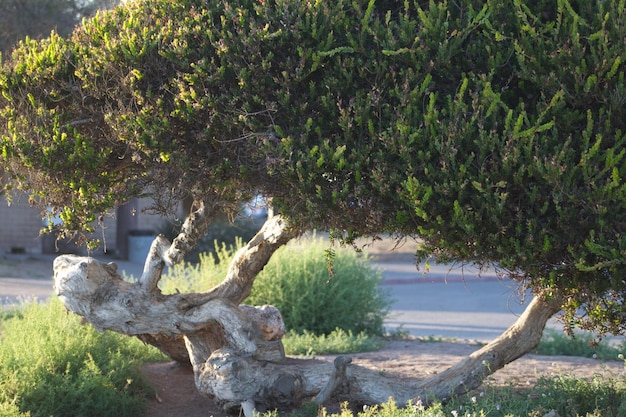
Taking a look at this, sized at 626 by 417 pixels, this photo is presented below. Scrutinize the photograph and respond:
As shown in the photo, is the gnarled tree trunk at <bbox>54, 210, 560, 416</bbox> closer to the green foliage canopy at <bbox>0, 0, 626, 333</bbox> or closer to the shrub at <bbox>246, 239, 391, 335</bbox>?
the green foliage canopy at <bbox>0, 0, 626, 333</bbox>

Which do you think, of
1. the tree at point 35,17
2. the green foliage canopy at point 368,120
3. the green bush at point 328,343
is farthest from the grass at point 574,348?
the tree at point 35,17

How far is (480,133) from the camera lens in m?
4.28

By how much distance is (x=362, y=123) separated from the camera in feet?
15.2

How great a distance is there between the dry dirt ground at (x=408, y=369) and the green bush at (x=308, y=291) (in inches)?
25.7

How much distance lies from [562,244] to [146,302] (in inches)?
117

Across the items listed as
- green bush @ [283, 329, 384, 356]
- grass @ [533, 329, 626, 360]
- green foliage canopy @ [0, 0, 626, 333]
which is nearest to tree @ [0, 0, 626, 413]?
green foliage canopy @ [0, 0, 626, 333]

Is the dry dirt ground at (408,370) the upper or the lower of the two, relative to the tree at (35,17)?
lower

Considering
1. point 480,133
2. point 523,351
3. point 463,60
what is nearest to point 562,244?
point 480,133

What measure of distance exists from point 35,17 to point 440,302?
377 inches

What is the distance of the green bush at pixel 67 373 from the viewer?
592cm

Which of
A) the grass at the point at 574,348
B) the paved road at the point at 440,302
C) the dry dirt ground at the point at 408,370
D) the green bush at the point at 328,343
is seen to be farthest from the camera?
the paved road at the point at 440,302

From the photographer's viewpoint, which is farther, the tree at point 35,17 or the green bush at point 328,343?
the tree at point 35,17

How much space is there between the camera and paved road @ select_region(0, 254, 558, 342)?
1285 centimetres

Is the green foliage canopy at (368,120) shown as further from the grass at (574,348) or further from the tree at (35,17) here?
the tree at (35,17)
